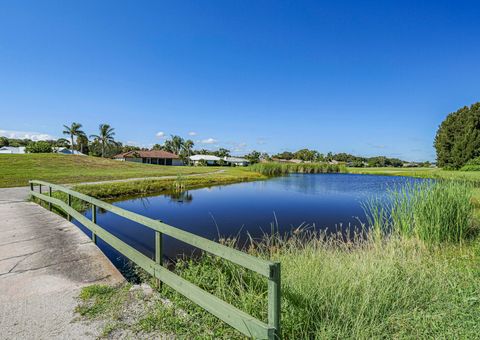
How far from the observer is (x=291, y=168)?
49500 millimetres

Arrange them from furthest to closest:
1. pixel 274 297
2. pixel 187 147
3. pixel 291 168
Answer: pixel 187 147 → pixel 291 168 → pixel 274 297

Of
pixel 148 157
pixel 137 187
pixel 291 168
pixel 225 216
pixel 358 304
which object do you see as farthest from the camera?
pixel 148 157

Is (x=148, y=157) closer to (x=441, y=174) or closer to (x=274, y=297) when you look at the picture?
(x=441, y=174)

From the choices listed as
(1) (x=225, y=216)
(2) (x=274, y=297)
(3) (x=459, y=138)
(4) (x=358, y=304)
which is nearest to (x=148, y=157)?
(1) (x=225, y=216)

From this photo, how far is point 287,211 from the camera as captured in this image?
43.2ft

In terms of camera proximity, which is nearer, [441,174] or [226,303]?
[226,303]

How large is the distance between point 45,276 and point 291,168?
4725 centimetres

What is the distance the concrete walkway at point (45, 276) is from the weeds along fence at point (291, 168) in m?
37.5

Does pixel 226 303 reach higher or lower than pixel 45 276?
higher

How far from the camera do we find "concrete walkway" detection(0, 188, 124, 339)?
2.73 metres

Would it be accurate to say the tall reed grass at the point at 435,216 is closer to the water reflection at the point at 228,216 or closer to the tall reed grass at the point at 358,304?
the water reflection at the point at 228,216

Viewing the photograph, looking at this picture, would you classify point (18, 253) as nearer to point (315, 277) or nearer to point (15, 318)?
point (15, 318)

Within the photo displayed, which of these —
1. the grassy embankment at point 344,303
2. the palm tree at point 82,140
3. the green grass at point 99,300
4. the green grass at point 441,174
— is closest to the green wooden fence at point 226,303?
the grassy embankment at point 344,303

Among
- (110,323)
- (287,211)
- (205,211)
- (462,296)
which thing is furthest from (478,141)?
(110,323)
